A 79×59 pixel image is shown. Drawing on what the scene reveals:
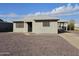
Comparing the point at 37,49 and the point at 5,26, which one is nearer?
the point at 37,49

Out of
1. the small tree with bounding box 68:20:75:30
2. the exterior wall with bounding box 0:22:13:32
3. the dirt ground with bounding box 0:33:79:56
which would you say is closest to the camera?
the dirt ground with bounding box 0:33:79:56

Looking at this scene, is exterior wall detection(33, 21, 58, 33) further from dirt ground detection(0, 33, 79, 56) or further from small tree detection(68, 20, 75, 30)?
small tree detection(68, 20, 75, 30)

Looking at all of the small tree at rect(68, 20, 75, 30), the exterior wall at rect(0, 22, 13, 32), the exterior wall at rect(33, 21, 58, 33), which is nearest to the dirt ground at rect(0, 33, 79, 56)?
the exterior wall at rect(33, 21, 58, 33)

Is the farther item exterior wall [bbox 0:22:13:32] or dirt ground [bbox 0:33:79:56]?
exterior wall [bbox 0:22:13:32]

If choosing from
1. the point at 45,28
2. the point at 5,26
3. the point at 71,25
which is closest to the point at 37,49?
the point at 45,28

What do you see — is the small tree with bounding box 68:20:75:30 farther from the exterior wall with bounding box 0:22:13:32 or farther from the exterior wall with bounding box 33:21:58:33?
the exterior wall with bounding box 33:21:58:33

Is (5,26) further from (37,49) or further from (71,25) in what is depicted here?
(37,49)

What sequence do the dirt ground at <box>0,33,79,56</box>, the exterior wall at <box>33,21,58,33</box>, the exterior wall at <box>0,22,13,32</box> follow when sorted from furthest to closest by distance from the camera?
the exterior wall at <box>0,22,13,32</box>, the exterior wall at <box>33,21,58,33</box>, the dirt ground at <box>0,33,79,56</box>

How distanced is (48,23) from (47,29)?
0.96 meters

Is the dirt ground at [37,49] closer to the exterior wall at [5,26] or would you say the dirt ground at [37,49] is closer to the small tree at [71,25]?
the exterior wall at [5,26]

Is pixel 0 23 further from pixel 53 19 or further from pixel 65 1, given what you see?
pixel 65 1

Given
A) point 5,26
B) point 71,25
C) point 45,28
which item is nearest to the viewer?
point 45,28

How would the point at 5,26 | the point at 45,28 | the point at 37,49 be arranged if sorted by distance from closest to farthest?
the point at 37,49, the point at 45,28, the point at 5,26

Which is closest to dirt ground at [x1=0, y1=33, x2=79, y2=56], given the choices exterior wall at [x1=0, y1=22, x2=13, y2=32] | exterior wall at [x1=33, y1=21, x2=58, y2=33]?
exterior wall at [x1=33, y1=21, x2=58, y2=33]
